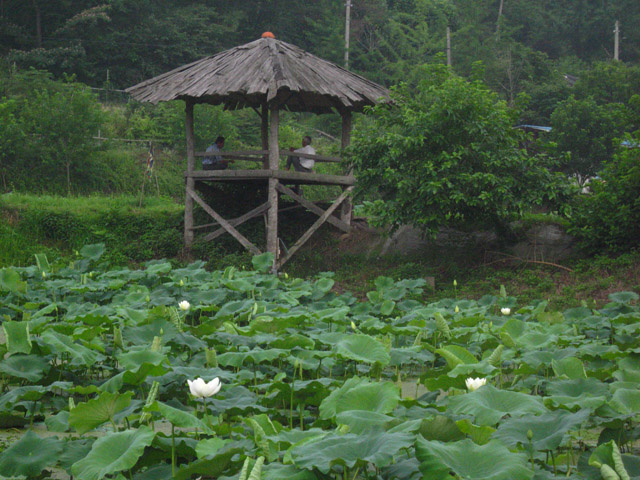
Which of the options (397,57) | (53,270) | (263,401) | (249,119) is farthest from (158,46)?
(263,401)

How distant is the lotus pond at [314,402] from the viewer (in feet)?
8.34

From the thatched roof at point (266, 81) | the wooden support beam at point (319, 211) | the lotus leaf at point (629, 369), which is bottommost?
the wooden support beam at point (319, 211)

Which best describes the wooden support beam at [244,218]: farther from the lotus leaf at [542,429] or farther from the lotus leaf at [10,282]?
the lotus leaf at [542,429]

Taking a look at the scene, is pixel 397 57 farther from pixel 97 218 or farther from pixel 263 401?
pixel 263 401

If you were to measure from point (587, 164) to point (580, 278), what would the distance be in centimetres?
1162

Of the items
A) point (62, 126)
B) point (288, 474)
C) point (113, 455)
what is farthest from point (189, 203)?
point (288, 474)

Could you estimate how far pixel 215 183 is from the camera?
14242mm

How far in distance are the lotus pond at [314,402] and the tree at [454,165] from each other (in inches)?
133

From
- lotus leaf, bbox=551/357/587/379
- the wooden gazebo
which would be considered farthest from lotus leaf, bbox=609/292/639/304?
the wooden gazebo

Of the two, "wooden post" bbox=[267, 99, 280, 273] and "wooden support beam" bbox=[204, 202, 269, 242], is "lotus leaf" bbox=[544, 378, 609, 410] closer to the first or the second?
"wooden post" bbox=[267, 99, 280, 273]

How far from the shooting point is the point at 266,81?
11125 millimetres

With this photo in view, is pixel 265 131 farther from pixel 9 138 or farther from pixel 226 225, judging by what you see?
pixel 9 138

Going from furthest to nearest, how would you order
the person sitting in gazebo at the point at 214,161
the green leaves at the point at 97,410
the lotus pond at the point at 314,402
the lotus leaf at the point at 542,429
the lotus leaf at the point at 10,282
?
the person sitting in gazebo at the point at 214,161
the lotus leaf at the point at 10,282
the green leaves at the point at 97,410
the lotus leaf at the point at 542,429
the lotus pond at the point at 314,402

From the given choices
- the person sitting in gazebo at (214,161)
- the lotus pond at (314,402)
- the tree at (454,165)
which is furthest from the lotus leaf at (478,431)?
the person sitting in gazebo at (214,161)
